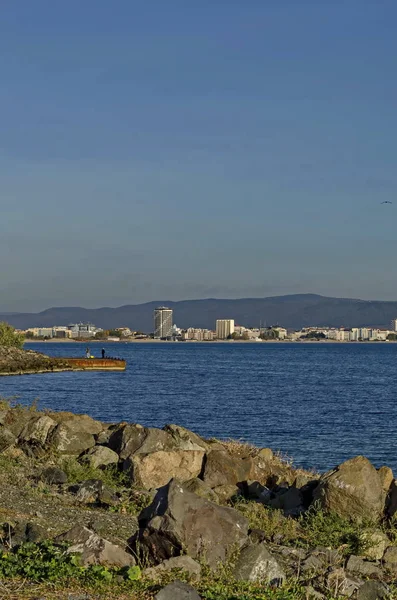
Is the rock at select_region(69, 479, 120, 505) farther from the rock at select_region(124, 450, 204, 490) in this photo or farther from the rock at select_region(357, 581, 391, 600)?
the rock at select_region(357, 581, 391, 600)

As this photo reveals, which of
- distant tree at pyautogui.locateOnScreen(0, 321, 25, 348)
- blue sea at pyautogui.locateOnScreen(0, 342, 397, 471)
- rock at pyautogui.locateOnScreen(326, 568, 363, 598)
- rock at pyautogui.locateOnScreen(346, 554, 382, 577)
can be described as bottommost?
blue sea at pyautogui.locateOnScreen(0, 342, 397, 471)

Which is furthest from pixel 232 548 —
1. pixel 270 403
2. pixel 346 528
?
pixel 270 403

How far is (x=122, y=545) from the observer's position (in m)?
10.4

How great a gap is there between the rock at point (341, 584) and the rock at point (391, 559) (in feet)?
5.19

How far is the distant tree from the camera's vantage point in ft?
346

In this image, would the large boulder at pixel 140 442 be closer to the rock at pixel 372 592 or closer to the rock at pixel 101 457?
the rock at pixel 101 457

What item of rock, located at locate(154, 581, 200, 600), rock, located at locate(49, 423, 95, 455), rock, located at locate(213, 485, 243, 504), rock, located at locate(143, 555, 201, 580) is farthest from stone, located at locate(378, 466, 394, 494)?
rock, located at locate(154, 581, 200, 600)

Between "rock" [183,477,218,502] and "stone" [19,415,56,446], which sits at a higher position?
"stone" [19,415,56,446]

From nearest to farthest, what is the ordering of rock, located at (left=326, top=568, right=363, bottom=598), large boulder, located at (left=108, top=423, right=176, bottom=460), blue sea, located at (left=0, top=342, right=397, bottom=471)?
rock, located at (left=326, top=568, right=363, bottom=598) → large boulder, located at (left=108, top=423, right=176, bottom=460) → blue sea, located at (left=0, top=342, right=397, bottom=471)

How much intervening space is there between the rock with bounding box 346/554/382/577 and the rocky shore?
0.02 metres

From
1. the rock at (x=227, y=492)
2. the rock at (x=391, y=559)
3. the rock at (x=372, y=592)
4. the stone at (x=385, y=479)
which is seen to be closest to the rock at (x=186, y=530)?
the rock at (x=372, y=592)

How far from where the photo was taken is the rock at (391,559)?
37.0 feet

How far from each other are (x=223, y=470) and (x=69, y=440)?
4.03 metres

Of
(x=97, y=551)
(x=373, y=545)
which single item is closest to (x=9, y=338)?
(x=373, y=545)
